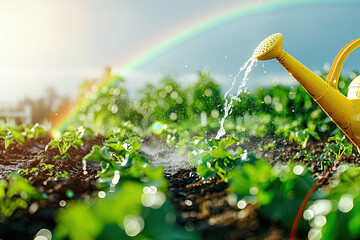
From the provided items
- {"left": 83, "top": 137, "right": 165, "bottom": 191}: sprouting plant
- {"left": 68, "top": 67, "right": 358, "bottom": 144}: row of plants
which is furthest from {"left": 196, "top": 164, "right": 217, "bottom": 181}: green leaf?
{"left": 68, "top": 67, "right": 358, "bottom": 144}: row of plants

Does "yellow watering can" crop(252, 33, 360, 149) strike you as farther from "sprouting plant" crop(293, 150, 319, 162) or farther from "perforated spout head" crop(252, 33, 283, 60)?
"sprouting plant" crop(293, 150, 319, 162)

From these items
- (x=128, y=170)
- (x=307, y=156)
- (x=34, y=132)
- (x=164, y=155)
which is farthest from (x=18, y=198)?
(x=34, y=132)

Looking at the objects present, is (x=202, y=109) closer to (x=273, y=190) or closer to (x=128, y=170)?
(x=128, y=170)

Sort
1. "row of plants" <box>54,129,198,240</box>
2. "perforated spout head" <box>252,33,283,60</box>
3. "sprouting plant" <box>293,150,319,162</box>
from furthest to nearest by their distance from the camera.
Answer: "sprouting plant" <box>293,150,319,162</box> < "perforated spout head" <box>252,33,283,60</box> < "row of plants" <box>54,129,198,240</box>

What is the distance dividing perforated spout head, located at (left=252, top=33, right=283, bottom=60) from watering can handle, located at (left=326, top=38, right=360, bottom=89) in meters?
0.30

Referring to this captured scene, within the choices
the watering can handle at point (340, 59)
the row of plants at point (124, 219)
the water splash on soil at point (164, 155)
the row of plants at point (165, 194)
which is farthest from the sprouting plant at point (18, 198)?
the watering can handle at point (340, 59)

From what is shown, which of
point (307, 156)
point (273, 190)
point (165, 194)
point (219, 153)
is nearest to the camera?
point (273, 190)

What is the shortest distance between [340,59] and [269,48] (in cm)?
38

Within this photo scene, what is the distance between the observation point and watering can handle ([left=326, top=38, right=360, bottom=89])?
1.61 metres

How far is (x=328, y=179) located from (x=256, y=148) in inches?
72.5

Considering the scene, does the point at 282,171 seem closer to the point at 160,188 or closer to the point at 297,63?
the point at 160,188

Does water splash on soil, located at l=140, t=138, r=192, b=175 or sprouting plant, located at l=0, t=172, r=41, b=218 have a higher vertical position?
sprouting plant, located at l=0, t=172, r=41, b=218

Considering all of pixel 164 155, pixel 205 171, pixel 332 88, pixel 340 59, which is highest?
pixel 340 59

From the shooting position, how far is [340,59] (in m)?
1.61
